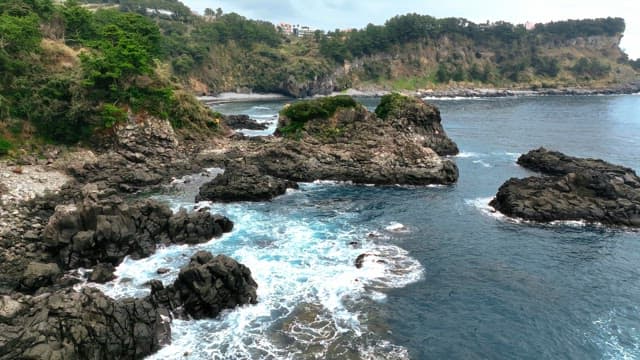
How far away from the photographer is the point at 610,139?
103312 mm

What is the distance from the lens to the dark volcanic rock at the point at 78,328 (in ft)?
82.6

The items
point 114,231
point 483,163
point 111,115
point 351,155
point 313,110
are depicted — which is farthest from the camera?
point 483,163

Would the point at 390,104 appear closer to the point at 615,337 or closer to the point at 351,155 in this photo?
the point at 351,155

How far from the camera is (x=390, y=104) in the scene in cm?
8562

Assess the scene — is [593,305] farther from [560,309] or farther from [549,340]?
[549,340]

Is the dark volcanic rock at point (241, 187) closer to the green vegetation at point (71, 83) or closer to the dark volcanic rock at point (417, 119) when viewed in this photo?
the green vegetation at point (71, 83)

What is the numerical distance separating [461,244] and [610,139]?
79545mm

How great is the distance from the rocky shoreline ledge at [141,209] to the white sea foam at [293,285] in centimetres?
163

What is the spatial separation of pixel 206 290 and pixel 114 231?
13522mm

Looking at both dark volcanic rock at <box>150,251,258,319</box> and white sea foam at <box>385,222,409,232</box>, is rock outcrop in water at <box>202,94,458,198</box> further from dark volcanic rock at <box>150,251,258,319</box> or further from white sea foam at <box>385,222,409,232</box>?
dark volcanic rock at <box>150,251,258,319</box>

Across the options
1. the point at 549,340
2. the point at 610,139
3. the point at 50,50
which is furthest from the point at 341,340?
the point at 610,139

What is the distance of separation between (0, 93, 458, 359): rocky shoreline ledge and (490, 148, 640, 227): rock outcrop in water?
1382cm

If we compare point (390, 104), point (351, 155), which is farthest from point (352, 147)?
point (390, 104)

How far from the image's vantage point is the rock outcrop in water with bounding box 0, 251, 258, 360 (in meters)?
25.6
